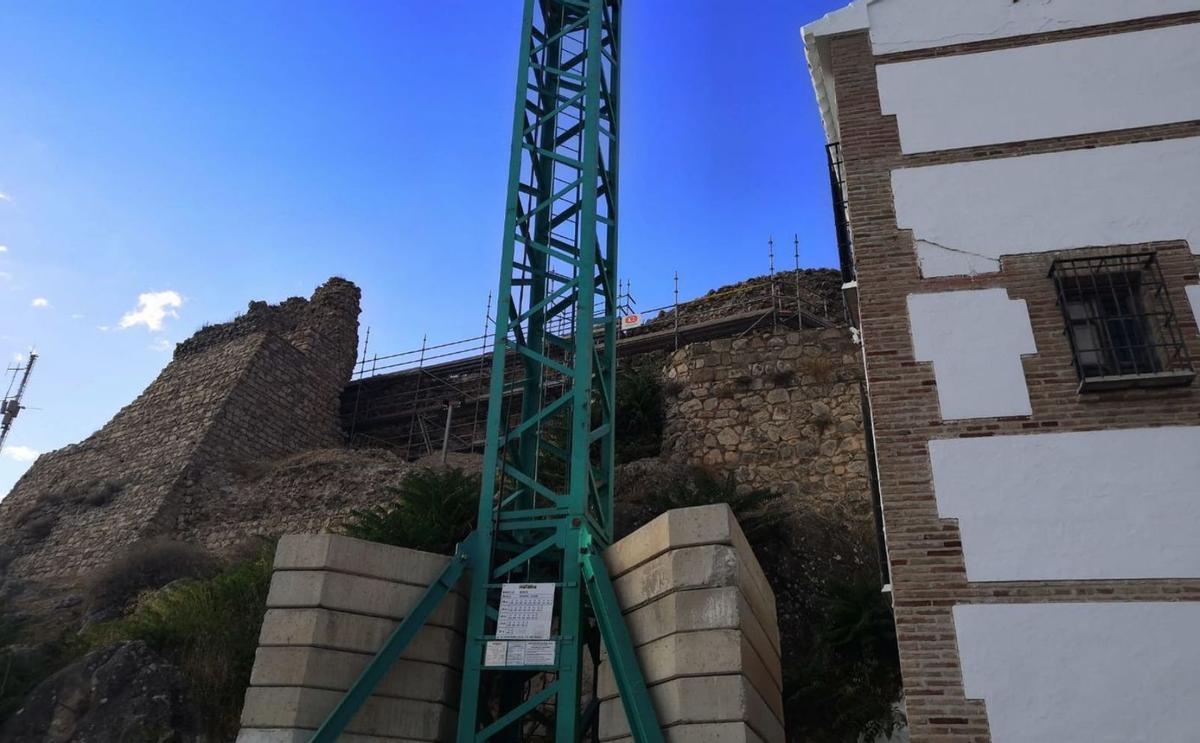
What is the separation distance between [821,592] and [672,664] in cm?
624

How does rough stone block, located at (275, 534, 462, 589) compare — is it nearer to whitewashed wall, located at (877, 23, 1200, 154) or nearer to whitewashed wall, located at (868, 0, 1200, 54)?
whitewashed wall, located at (877, 23, 1200, 154)

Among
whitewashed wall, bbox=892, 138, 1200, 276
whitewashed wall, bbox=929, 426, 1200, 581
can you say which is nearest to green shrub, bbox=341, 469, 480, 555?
whitewashed wall, bbox=892, 138, 1200, 276

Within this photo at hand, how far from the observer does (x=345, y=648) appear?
793 centimetres

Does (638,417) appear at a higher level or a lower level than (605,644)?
higher

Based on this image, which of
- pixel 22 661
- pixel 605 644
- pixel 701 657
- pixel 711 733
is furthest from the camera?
pixel 22 661

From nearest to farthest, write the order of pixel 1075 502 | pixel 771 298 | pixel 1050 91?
pixel 1075 502, pixel 1050 91, pixel 771 298

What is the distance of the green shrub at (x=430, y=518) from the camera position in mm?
13490

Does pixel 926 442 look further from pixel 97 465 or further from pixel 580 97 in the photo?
pixel 97 465

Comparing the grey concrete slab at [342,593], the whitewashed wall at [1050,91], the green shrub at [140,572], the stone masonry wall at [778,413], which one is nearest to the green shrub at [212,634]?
the green shrub at [140,572]

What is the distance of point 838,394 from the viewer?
16.5m

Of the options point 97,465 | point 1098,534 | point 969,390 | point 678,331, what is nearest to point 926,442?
point 969,390

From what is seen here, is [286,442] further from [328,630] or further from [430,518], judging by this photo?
[328,630]

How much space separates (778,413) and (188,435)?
554 inches

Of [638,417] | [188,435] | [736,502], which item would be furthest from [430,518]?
[188,435]
